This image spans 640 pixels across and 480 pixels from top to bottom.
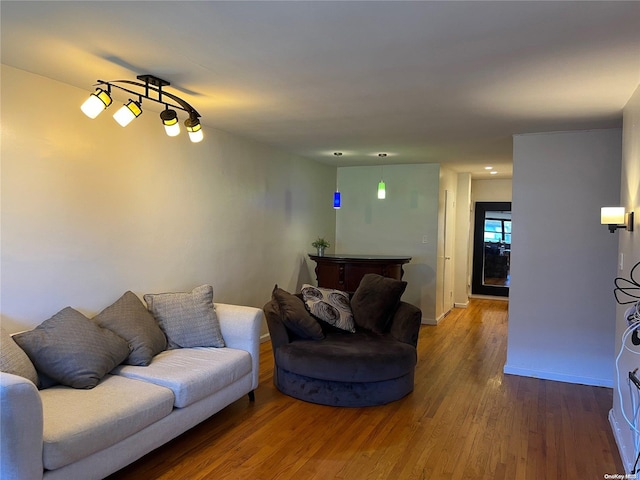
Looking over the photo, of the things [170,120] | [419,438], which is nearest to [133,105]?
[170,120]

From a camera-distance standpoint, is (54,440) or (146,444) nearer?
(54,440)

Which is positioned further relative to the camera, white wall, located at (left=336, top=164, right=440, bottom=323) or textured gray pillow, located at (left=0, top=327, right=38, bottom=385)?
white wall, located at (left=336, top=164, right=440, bottom=323)

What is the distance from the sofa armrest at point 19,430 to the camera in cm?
183

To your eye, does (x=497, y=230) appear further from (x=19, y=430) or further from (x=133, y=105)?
(x=19, y=430)

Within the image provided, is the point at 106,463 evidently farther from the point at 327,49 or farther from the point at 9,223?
the point at 327,49

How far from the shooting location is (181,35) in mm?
2188

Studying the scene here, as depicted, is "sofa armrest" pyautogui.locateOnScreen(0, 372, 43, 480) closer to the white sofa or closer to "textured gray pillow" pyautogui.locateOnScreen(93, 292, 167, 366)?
the white sofa

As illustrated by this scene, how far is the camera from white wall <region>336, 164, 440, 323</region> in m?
6.46

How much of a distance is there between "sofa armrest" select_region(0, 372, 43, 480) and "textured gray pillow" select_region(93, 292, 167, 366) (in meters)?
1.04

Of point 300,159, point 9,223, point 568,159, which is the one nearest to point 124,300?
point 9,223

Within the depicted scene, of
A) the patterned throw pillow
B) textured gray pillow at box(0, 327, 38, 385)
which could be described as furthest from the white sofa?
the patterned throw pillow

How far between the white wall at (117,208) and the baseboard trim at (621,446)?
3404 millimetres

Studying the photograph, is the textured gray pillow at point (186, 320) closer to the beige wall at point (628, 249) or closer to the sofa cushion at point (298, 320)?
the sofa cushion at point (298, 320)

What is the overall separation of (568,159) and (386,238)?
298 cm
